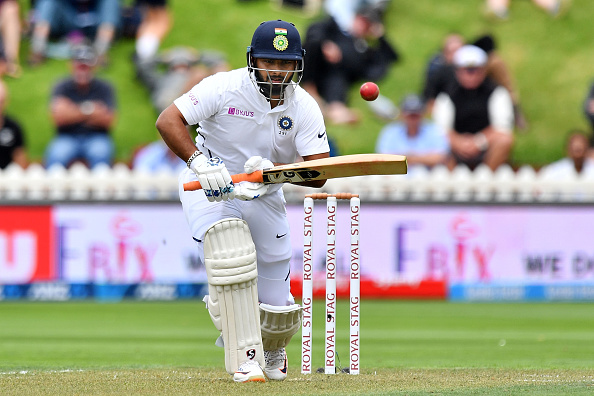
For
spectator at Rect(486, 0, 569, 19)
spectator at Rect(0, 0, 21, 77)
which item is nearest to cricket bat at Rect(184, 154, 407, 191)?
spectator at Rect(0, 0, 21, 77)

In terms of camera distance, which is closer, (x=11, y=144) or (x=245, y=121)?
(x=245, y=121)

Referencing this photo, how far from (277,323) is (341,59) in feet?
30.5

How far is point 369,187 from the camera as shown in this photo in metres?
11.4

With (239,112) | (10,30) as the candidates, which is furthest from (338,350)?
(10,30)

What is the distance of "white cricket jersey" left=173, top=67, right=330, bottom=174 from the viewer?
481cm

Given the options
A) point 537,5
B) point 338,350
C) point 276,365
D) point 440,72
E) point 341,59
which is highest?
point 537,5

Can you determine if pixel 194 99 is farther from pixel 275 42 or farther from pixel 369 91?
pixel 369 91

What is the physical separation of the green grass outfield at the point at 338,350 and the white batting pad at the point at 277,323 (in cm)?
20

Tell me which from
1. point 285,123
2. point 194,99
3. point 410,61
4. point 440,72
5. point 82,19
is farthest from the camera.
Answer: point 410,61

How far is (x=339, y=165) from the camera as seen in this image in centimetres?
475

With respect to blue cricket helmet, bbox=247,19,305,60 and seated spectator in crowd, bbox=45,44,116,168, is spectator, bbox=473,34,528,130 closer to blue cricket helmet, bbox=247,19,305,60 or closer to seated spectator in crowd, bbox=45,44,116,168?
seated spectator in crowd, bbox=45,44,116,168

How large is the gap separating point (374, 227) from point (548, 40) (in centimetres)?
673

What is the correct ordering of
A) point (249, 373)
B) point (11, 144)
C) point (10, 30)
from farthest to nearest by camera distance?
1. point (10, 30)
2. point (11, 144)
3. point (249, 373)

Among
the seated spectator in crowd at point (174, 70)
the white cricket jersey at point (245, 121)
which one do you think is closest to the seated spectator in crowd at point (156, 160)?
the seated spectator in crowd at point (174, 70)
